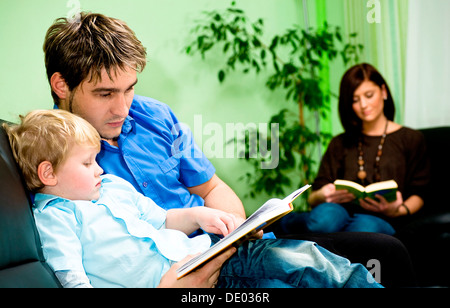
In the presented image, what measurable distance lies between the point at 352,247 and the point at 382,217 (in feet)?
2.87

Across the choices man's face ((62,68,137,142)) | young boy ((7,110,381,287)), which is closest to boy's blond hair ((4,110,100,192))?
young boy ((7,110,381,287))

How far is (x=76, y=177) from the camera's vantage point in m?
1.04

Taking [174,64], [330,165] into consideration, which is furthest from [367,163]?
[174,64]

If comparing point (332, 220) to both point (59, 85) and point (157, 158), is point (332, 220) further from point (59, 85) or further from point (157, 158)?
point (59, 85)

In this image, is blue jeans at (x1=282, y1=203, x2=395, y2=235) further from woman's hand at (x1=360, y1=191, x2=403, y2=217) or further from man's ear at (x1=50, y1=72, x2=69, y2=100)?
man's ear at (x1=50, y1=72, x2=69, y2=100)

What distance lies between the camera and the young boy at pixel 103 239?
981mm

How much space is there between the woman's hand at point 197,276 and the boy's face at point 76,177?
276 millimetres

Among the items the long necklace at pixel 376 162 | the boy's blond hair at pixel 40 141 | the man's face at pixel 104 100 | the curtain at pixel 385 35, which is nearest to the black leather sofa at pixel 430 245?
the long necklace at pixel 376 162

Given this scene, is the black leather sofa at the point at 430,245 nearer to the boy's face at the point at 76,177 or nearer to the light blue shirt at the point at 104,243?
the light blue shirt at the point at 104,243

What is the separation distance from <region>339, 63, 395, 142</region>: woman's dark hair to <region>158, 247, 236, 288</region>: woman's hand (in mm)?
1422

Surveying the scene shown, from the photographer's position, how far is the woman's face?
7.20 feet

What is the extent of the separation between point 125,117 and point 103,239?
0.40 meters

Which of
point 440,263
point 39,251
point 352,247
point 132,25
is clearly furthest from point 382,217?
point 39,251
